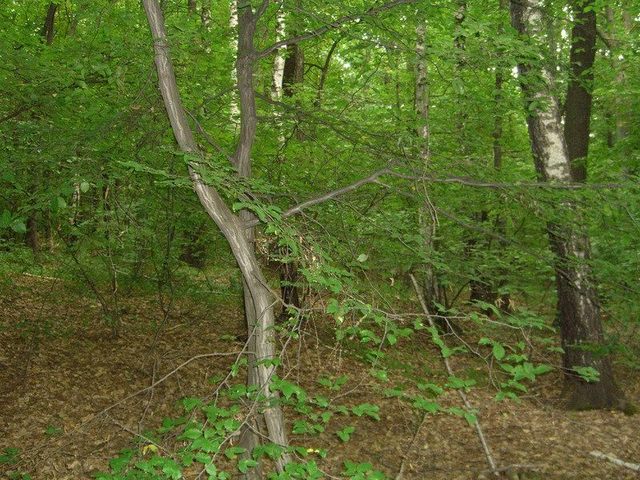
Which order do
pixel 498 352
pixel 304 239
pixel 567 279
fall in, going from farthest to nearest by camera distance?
pixel 567 279, pixel 304 239, pixel 498 352

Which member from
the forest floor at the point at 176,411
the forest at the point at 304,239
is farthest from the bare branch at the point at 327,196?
the forest floor at the point at 176,411

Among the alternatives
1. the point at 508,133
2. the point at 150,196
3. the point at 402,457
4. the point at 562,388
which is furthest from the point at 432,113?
the point at 402,457

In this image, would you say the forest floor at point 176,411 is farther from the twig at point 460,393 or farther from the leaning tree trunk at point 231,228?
the leaning tree trunk at point 231,228

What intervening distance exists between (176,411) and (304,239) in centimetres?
442

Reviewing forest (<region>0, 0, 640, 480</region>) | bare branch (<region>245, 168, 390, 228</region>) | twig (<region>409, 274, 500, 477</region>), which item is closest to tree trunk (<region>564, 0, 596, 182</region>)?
forest (<region>0, 0, 640, 480</region>)

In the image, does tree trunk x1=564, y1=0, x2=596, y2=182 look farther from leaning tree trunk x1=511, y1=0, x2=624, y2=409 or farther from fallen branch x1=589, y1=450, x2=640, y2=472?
fallen branch x1=589, y1=450, x2=640, y2=472

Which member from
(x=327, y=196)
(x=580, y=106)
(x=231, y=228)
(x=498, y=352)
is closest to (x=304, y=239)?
(x=231, y=228)

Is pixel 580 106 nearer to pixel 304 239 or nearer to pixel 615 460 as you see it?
pixel 615 460

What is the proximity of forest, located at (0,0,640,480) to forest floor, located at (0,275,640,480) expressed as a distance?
0.04 meters

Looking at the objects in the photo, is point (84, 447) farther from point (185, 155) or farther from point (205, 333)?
point (185, 155)

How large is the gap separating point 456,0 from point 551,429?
17.1 ft

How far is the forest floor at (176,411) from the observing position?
6406mm

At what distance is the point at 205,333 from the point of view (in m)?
9.84

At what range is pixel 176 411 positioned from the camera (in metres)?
7.48
